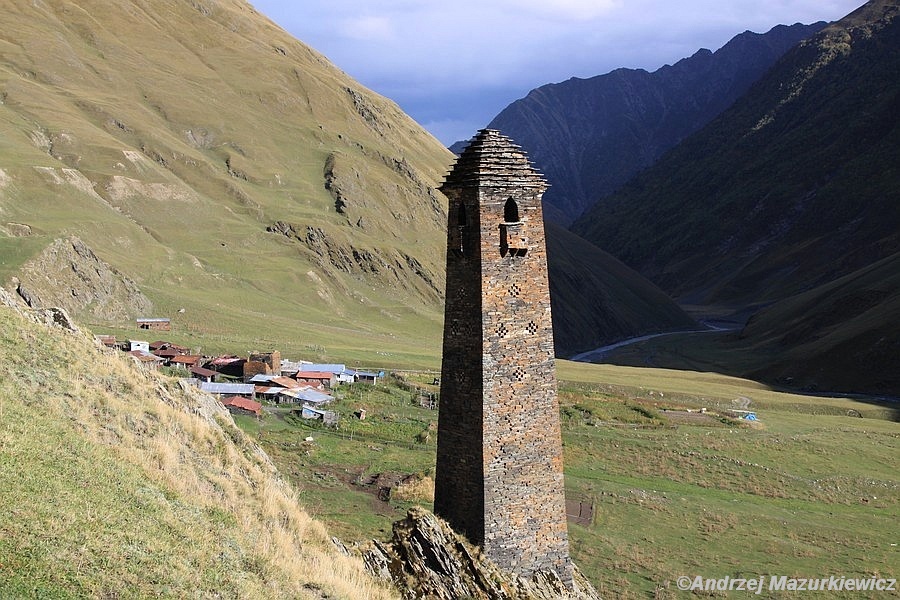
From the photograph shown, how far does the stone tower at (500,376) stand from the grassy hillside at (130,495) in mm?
2695

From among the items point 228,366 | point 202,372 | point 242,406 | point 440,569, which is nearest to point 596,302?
point 228,366

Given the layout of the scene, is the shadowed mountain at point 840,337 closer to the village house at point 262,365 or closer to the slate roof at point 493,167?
the village house at point 262,365

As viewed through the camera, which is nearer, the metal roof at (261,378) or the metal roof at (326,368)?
the metal roof at (261,378)

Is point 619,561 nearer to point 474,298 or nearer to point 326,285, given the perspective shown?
point 474,298

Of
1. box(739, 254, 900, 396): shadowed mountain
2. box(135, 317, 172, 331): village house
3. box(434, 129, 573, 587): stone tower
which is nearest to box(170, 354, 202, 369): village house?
box(135, 317, 172, 331): village house

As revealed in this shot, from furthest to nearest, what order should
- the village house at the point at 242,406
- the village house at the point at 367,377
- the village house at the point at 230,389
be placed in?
the village house at the point at 367,377, the village house at the point at 230,389, the village house at the point at 242,406

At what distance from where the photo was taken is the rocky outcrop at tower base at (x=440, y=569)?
47.6 ft

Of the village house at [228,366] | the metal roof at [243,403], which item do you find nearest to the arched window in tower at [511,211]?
the metal roof at [243,403]

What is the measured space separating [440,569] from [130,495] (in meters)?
5.87

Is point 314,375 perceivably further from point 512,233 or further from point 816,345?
point 816,345

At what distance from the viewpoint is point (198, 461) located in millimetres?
13812

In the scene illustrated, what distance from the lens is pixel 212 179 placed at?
113 metres

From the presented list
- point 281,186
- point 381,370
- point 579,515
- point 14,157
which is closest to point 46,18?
point 281,186

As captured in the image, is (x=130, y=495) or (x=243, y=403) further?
(x=243, y=403)
